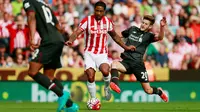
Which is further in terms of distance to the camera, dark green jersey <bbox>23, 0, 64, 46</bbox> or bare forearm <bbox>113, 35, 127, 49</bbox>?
bare forearm <bbox>113, 35, 127, 49</bbox>

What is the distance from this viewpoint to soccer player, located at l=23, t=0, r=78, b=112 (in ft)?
40.6

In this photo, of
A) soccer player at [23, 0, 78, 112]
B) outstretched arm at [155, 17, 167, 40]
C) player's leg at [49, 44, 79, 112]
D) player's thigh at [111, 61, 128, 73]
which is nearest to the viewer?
player's leg at [49, 44, 79, 112]

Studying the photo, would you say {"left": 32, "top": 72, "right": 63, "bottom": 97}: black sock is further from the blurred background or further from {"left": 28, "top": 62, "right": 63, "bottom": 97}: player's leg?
the blurred background

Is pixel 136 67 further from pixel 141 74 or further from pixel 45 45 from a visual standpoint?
pixel 45 45

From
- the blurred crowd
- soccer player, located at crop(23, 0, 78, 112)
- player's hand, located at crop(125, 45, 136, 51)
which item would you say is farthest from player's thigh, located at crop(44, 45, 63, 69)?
the blurred crowd

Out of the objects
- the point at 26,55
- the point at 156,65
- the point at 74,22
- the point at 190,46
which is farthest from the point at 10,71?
the point at 190,46

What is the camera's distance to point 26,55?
72.6ft

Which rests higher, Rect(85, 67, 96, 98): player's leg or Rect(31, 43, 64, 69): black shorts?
Rect(31, 43, 64, 69): black shorts

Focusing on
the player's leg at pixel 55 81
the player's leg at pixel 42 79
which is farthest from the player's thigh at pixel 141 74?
the player's leg at pixel 42 79

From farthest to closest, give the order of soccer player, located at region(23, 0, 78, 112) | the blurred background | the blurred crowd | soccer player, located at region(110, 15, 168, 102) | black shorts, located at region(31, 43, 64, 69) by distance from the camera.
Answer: the blurred crowd < the blurred background < soccer player, located at region(110, 15, 168, 102) < black shorts, located at region(31, 43, 64, 69) < soccer player, located at region(23, 0, 78, 112)

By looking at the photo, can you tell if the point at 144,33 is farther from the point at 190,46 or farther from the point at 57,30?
the point at 190,46

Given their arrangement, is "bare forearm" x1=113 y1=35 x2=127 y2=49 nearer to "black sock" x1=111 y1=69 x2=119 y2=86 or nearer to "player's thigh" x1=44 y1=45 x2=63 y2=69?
"black sock" x1=111 y1=69 x2=119 y2=86

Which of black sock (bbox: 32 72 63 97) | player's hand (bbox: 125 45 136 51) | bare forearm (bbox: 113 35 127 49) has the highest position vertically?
bare forearm (bbox: 113 35 127 49)

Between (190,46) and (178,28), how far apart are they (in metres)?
0.99
